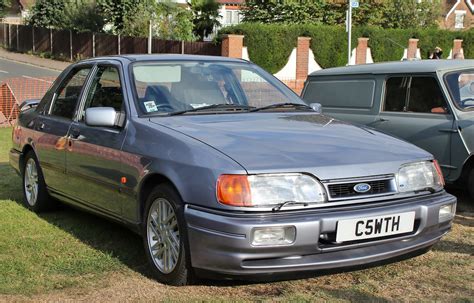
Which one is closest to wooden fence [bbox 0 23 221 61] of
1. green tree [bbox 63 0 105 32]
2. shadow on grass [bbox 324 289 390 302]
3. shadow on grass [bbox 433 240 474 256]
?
green tree [bbox 63 0 105 32]

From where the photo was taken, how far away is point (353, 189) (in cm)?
385

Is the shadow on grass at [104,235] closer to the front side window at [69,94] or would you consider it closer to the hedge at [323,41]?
the front side window at [69,94]

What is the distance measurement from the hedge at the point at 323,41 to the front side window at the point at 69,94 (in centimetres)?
1898

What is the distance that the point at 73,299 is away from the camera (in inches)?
155

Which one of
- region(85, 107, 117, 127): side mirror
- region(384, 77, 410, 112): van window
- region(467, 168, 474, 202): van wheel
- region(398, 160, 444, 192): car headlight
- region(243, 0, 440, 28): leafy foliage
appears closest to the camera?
region(398, 160, 444, 192): car headlight

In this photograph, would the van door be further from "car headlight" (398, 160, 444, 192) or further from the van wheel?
"car headlight" (398, 160, 444, 192)

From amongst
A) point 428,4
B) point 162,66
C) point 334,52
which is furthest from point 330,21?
point 162,66

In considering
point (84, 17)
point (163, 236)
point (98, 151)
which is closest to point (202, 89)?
point (98, 151)

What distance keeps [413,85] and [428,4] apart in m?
39.4

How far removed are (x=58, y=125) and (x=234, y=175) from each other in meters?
2.74

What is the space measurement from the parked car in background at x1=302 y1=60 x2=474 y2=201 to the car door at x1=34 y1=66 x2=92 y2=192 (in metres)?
3.45

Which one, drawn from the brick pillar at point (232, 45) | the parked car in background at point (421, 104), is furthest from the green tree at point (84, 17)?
the parked car in background at point (421, 104)

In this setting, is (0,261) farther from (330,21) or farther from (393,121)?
(330,21)

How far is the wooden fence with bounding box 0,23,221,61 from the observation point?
30392 millimetres
